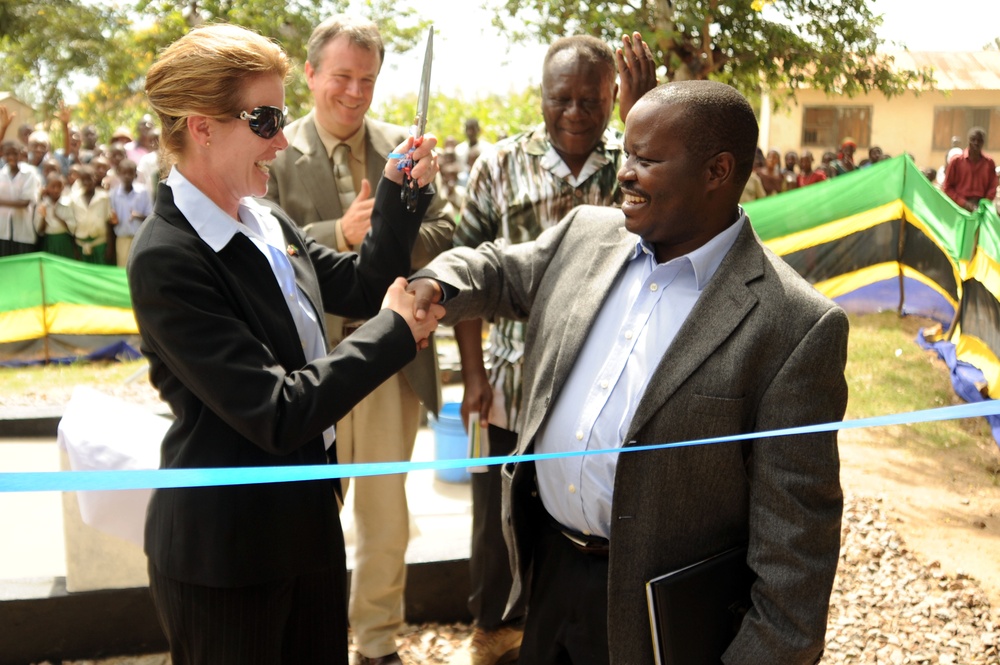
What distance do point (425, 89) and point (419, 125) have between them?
112 mm

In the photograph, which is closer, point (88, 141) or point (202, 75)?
point (202, 75)

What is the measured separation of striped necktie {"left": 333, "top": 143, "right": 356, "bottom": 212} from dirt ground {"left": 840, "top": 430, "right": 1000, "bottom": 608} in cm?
347

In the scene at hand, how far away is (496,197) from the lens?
3828 millimetres

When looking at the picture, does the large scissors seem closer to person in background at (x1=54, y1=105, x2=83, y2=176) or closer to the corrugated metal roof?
the corrugated metal roof

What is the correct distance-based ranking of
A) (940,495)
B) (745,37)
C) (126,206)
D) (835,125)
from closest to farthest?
1. (940,495)
2. (745,37)
3. (126,206)
4. (835,125)

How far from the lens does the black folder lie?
7.21 ft

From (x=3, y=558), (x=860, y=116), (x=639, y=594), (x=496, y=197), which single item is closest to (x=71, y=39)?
(x=860, y=116)

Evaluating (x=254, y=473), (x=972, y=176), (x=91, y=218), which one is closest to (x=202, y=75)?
(x=254, y=473)

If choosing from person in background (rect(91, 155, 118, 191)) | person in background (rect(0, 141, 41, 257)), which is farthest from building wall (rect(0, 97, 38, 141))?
person in background (rect(0, 141, 41, 257))

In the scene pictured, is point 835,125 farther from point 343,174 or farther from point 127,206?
point 343,174

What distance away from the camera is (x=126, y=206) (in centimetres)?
1238

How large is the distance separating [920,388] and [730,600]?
702cm

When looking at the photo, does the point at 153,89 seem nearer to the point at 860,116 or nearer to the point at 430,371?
the point at 430,371

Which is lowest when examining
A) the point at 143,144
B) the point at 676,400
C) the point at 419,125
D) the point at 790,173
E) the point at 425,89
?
the point at 790,173
